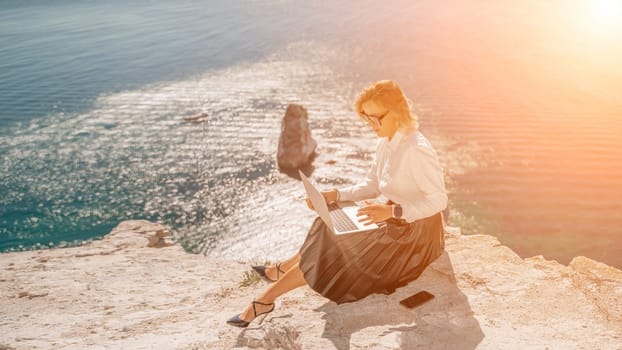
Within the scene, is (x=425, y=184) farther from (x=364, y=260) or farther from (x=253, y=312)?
(x=253, y=312)

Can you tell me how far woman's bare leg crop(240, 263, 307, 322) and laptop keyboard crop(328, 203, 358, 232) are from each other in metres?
0.69

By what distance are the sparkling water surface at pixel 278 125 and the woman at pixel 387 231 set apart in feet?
55.3

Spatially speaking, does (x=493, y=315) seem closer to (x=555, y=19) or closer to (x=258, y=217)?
(x=258, y=217)

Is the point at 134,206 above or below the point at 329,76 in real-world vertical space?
below

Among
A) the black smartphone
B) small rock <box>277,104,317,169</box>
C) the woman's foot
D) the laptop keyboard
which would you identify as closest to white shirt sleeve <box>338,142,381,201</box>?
the laptop keyboard

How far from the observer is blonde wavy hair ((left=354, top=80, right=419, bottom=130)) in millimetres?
4926

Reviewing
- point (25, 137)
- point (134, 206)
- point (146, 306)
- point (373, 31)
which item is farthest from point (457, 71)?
point (146, 306)

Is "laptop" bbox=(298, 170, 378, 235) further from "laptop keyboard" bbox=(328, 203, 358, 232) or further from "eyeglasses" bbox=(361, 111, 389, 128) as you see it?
"eyeglasses" bbox=(361, 111, 389, 128)

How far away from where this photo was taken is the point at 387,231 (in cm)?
524

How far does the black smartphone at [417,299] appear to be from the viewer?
538 centimetres

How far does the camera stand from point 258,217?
83.7ft

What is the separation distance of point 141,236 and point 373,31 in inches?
2058

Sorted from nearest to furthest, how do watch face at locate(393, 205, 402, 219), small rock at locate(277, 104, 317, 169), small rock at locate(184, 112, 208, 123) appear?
1. watch face at locate(393, 205, 402, 219)
2. small rock at locate(277, 104, 317, 169)
3. small rock at locate(184, 112, 208, 123)

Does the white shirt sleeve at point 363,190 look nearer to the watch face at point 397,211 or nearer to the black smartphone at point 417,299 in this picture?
the watch face at point 397,211
